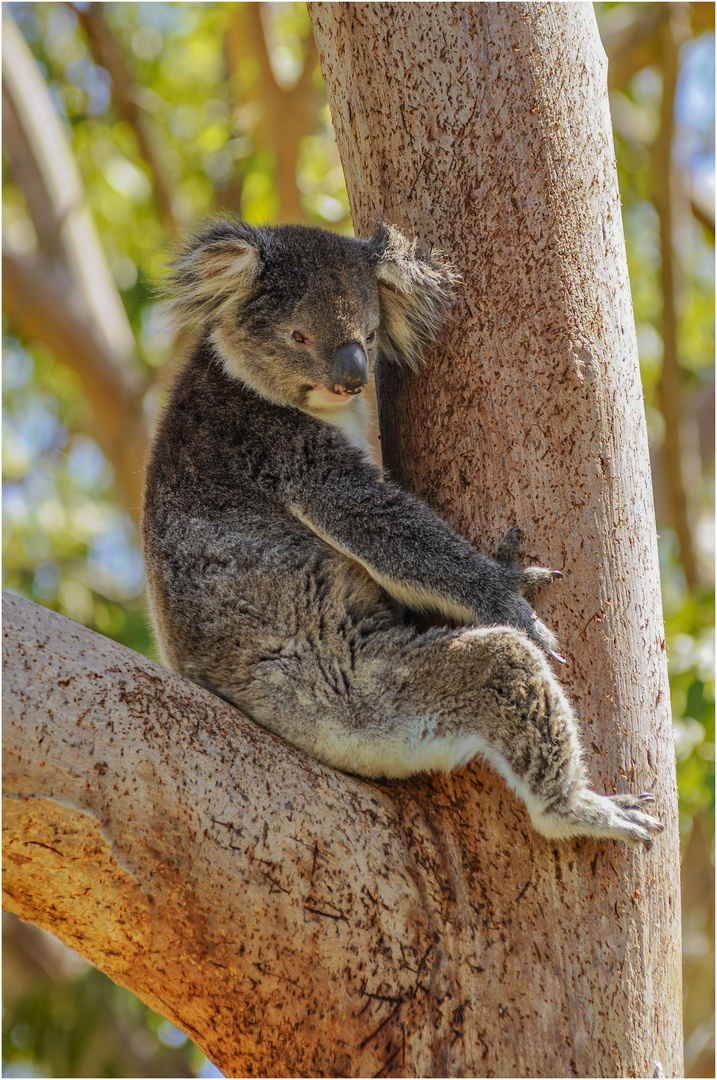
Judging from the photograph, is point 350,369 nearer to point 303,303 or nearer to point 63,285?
point 303,303

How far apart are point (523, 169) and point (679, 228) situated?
4.84 meters

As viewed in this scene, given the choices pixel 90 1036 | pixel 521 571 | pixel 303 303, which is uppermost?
pixel 303 303

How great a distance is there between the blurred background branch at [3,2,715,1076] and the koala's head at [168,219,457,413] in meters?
2.22

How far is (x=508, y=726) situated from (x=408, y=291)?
127 centimetres

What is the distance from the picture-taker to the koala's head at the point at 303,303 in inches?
113

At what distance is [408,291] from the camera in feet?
9.28

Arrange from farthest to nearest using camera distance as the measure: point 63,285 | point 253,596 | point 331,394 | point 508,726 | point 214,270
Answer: point 63,285 < point 214,270 < point 331,394 < point 253,596 < point 508,726

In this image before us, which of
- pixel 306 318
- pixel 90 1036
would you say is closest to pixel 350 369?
pixel 306 318

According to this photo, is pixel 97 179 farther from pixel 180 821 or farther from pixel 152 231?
pixel 180 821

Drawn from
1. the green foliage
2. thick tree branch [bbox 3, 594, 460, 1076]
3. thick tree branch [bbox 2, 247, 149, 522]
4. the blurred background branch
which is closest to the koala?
thick tree branch [bbox 3, 594, 460, 1076]

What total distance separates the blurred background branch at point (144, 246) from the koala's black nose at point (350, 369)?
101 inches

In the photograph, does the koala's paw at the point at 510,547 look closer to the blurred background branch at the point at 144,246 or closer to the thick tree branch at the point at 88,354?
the blurred background branch at the point at 144,246

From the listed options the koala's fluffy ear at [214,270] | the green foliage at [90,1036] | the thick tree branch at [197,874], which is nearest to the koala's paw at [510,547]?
the thick tree branch at [197,874]

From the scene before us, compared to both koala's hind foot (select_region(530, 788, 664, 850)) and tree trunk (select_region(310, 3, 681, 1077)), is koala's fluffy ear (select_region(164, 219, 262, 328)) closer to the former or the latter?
tree trunk (select_region(310, 3, 681, 1077))
